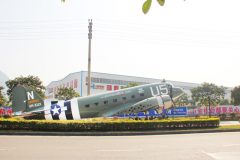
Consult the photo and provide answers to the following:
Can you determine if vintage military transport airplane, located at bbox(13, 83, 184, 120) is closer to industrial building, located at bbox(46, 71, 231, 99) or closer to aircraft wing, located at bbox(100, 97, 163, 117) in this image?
aircraft wing, located at bbox(100, 97, 163, 117)

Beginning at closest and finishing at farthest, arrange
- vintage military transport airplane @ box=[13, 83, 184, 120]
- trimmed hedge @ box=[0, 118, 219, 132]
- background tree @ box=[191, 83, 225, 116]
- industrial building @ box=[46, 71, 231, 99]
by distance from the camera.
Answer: trimmed hedge @ box=[0, 118, 219, 132], vintage military transport airplane @ box=[13, 83, 184, 120], background tree @ box=[191, 83, 225, 116], industrial building @ box=[46, 71, 231, 99]

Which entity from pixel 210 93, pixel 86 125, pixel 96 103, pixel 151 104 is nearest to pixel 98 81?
pixel 210 93

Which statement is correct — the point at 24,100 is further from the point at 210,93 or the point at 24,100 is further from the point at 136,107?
the point at 210,93

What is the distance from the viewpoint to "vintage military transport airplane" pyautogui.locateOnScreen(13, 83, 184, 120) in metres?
33.2

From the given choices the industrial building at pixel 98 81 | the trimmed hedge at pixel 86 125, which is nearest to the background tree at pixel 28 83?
the industrial building at pixel 98 81

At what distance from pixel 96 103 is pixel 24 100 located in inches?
263

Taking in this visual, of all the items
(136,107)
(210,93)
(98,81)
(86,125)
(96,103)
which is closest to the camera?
(86,125)

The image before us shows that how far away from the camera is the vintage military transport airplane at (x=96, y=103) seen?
3316 cm

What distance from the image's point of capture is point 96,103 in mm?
34219

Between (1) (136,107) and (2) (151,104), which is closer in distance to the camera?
(2) (151,104)

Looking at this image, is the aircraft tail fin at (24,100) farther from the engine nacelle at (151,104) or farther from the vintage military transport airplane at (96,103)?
the engine nacelle at (151,104)

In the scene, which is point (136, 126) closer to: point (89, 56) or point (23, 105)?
point (23, 105)

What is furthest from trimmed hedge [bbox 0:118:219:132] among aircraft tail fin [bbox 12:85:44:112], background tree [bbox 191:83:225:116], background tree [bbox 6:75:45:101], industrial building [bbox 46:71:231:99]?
industrial building [bbox 46:71:231:99]

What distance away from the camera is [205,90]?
93438 millimetres
